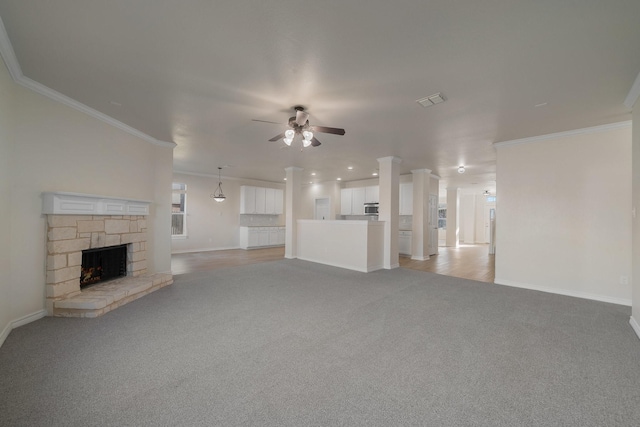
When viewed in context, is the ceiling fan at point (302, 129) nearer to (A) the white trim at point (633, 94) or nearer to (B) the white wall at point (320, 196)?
(A) the white trim at point (633, 94)

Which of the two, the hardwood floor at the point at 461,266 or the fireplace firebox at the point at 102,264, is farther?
the hardwood floor at the point at 461,266

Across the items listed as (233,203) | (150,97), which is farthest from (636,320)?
(233,203)

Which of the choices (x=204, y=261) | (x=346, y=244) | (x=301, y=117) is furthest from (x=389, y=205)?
(x=204, y=261)

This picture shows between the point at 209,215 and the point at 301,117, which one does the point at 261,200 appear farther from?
the point at 301,117

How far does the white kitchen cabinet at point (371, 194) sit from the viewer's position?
29.6 ft

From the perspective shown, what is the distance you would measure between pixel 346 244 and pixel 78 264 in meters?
4.67

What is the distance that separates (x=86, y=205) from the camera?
342 cm

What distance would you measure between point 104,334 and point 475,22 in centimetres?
424

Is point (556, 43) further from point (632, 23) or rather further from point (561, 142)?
point (561, 142)

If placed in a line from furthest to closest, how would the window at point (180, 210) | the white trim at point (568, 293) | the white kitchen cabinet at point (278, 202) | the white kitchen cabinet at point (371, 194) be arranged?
the white kitchen cabinet at point (278, 202), the white kitchen cabinet at point (371, 194), the window at point (180, 210), the white trim at point (568, 293)

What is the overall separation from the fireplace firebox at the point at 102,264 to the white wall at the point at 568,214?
664 centimetres

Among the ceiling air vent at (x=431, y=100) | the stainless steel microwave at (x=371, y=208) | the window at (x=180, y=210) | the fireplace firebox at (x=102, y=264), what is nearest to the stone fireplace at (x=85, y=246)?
the fireplace firebox at (x=102, y=264)

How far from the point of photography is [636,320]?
9.27ft

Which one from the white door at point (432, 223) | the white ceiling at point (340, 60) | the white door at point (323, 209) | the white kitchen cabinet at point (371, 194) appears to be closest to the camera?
the white ceiling at point (340, 60)
